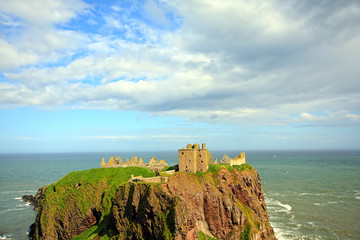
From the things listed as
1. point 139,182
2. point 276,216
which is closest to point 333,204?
point 276,216

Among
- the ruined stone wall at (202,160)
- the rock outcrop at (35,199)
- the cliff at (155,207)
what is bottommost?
the rock outcrop at (35,199)

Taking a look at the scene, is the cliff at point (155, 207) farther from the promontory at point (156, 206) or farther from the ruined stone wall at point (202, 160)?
the ruined stone wall at point (202, 160)

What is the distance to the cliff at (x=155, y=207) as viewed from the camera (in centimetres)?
4666

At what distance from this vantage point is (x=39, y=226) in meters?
60.2

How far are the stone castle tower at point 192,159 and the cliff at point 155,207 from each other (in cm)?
233

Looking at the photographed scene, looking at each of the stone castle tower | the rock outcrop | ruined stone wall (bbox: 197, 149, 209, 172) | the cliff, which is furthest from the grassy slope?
the rock outcrop

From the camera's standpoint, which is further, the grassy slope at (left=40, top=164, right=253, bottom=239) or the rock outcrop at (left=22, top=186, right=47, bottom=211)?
the rock outcrop at (left=22, top=186, right=47, bottom=211)

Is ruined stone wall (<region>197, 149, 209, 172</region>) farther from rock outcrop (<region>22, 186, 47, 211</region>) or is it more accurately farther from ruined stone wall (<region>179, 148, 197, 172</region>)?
rock outcrop (<region>22, 186, 47, 211</region>)

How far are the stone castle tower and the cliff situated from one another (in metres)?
2.33

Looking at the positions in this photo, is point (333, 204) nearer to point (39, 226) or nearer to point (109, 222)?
point (109, 222)

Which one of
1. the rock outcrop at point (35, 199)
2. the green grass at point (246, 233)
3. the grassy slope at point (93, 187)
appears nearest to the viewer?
the green grass at point (246, 233)

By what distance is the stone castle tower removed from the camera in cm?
5853

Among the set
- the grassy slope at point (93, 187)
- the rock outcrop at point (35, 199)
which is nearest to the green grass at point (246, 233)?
the grassy slope at point (93, 187)

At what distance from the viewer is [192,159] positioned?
58.4 metres
